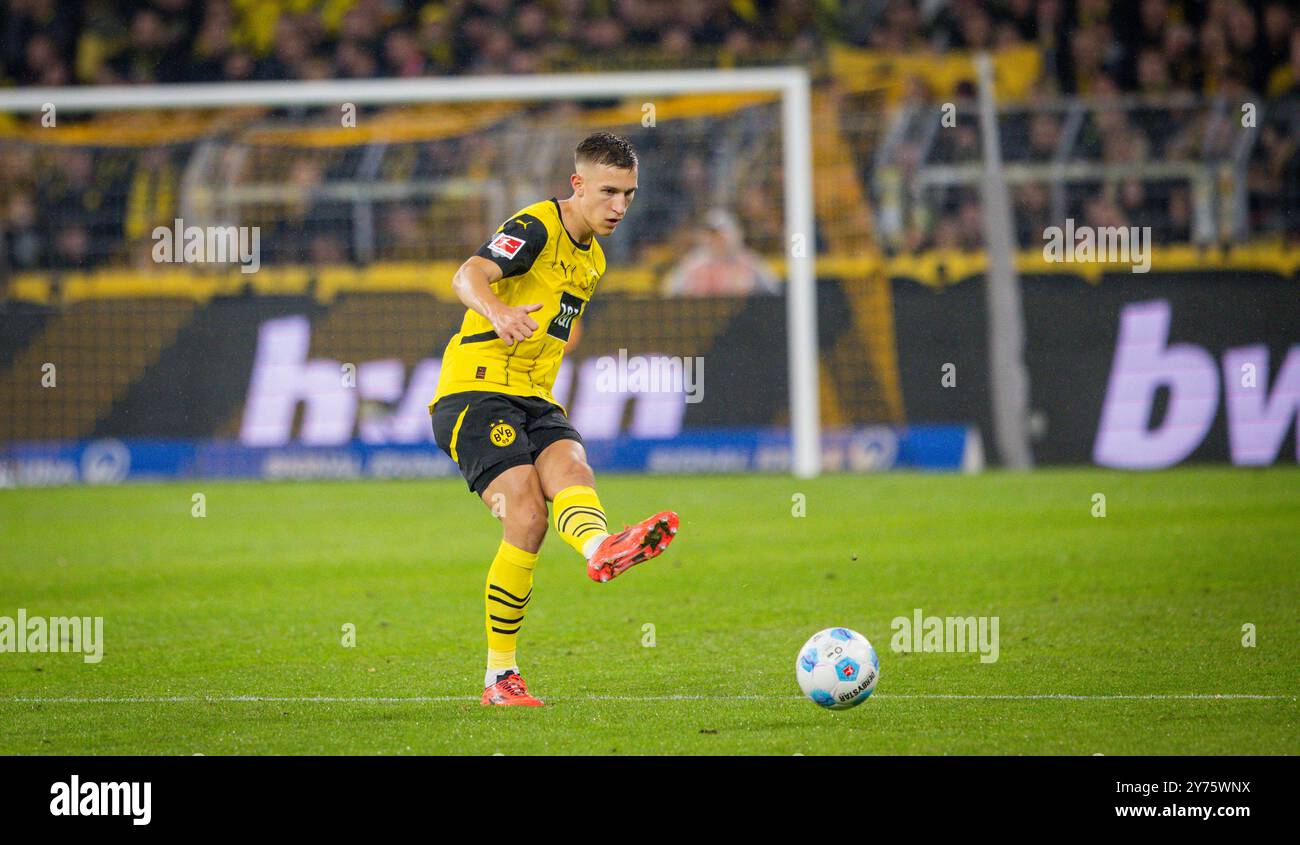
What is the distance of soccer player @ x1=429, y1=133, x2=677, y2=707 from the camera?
252 inches

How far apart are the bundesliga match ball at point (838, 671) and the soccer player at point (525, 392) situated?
31.0 inches

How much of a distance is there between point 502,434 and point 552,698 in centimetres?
105

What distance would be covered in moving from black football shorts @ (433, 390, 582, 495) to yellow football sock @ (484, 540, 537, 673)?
298mm

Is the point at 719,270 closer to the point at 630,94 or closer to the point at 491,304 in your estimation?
the point at 630,94

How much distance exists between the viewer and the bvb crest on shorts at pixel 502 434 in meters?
6.49

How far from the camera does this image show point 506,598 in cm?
651

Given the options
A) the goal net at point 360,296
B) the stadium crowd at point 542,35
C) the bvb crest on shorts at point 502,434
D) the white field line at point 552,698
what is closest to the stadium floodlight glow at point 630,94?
the goal net at point 360,296

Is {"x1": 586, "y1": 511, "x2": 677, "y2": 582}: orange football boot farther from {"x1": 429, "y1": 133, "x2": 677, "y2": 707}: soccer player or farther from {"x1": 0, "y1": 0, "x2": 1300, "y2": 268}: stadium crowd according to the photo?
{"x1": 0, "y1": 0, "x2": 1300, "y2": 268}: stadium crowd

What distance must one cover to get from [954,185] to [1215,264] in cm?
277

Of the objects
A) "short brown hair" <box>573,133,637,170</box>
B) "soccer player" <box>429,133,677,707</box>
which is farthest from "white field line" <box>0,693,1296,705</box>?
"short brown hair" <box>573,133,637,170</box>

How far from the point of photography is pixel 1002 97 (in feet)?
67.1

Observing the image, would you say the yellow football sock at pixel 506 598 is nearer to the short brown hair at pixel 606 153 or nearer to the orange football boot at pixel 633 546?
the orange football boot at pixel 633 546

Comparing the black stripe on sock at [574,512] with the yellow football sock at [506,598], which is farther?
the yellow football sock at [506,598]

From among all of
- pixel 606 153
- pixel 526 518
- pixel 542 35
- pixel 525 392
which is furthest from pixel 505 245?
pixel 542 35
